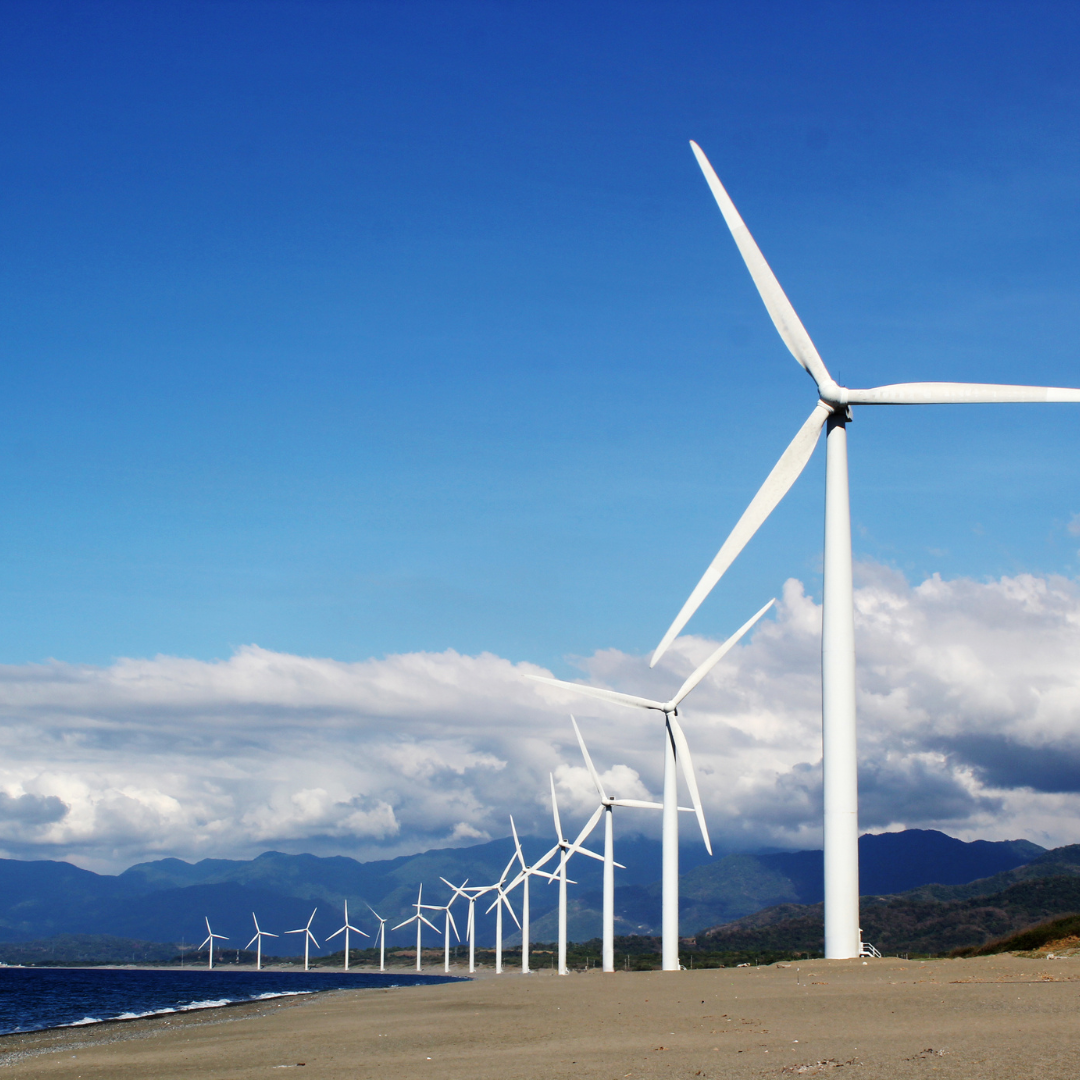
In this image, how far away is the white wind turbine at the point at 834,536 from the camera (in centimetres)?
3084

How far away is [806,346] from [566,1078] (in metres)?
27.8

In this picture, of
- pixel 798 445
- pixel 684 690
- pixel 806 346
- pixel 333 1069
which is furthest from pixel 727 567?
pixel 684 690

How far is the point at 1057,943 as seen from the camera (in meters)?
44.5

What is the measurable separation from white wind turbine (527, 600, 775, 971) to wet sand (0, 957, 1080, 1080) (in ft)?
83.1

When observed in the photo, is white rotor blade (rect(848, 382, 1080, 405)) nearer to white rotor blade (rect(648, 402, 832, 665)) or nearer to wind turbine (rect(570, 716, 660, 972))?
white rotor blade (rect(648, 402, 832, 665))

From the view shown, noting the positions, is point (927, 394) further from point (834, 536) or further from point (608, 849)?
point (608, 849)

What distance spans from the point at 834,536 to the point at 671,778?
41.2 metres

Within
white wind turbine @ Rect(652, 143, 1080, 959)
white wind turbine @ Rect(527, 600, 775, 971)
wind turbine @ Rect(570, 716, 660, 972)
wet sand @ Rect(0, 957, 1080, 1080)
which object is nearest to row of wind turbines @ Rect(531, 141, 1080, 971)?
white wind turbine @ Rect(652, 143, 1080, 959)

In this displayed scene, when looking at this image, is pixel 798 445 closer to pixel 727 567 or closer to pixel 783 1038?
pixel 727 567

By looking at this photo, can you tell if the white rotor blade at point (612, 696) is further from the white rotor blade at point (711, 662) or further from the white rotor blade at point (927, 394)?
the white rotor blade at point (927, 394)

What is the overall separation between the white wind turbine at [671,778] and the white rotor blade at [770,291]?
1071 inches

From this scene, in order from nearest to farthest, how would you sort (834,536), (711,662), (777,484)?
(834,536)
(777,484)
(711,662)

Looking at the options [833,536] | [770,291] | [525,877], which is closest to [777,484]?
[833,536]

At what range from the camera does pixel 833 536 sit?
32.9m
